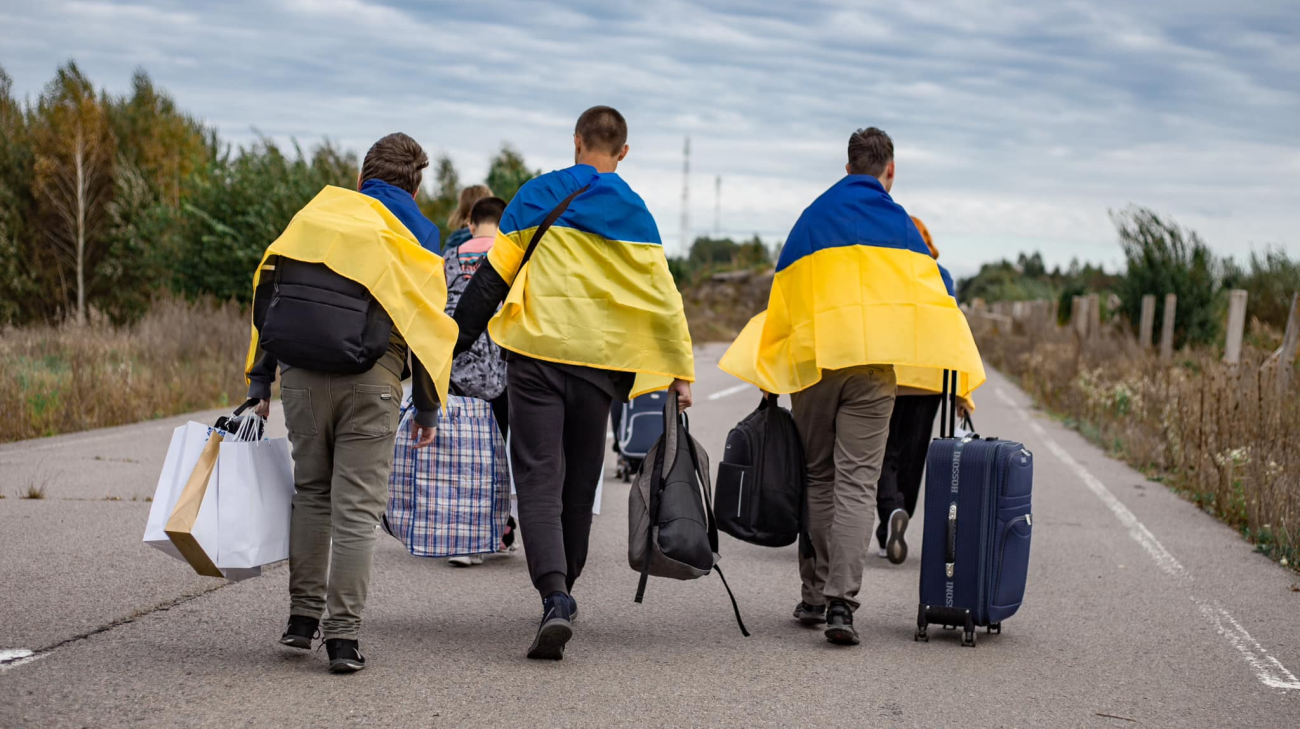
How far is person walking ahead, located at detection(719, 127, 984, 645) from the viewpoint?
5699mm

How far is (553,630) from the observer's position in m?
4.97

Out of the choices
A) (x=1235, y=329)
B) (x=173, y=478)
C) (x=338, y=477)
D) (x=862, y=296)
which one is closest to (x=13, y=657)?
(x=173, y=478)

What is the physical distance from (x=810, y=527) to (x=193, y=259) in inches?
750

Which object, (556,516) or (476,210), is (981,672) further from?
(476,210)

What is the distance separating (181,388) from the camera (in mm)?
14930

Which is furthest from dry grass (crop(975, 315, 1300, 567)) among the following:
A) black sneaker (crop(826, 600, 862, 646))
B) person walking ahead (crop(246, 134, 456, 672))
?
person walking ahead (crop(246, 134, 456, 672))

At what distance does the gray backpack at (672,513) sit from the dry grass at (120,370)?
26.5ft

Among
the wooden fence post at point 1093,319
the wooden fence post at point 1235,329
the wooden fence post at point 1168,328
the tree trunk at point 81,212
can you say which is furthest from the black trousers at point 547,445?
the tree trunk at point 81,212

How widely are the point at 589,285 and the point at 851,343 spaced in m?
1.17

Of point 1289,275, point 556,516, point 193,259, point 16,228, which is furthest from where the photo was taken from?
point 16,228

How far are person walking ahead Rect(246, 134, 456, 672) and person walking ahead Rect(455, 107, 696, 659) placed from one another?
350mm

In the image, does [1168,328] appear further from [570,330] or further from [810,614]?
[570,330]

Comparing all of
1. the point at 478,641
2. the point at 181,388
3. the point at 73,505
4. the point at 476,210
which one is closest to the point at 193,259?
the point at 181,388

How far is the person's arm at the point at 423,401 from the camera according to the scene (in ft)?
16.7
